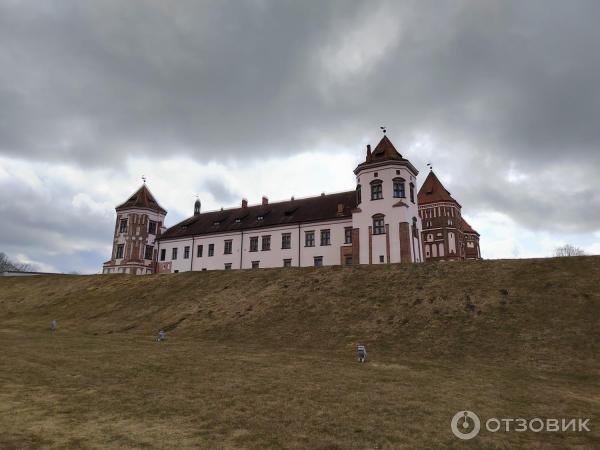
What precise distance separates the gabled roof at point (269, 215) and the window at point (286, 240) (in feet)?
5.39

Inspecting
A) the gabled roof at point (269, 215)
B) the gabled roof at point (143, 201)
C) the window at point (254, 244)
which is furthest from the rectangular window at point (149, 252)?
the window at point (254, 244)

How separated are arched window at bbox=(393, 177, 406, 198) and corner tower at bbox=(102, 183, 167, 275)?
132ft

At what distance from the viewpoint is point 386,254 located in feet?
143

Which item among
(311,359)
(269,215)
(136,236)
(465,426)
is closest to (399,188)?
(269,215)

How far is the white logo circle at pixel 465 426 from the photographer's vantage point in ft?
27.8

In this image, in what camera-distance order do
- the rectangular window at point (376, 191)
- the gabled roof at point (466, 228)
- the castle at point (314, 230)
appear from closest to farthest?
1. the castle at point (314, 230)
2. the rectangular window at point (376, 191)
3. the gabled roof at point (466, 228)

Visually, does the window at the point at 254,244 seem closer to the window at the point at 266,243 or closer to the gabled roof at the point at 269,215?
the window at the point at 266,243

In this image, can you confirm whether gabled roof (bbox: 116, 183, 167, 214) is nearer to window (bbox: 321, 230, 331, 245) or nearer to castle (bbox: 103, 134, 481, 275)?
castle (bbox: 103, 134, 481, 275)

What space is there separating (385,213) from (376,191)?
3047 mm

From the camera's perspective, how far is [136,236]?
63.4 metres

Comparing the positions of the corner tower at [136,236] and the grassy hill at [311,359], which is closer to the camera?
the grassy hill at [311,359]
